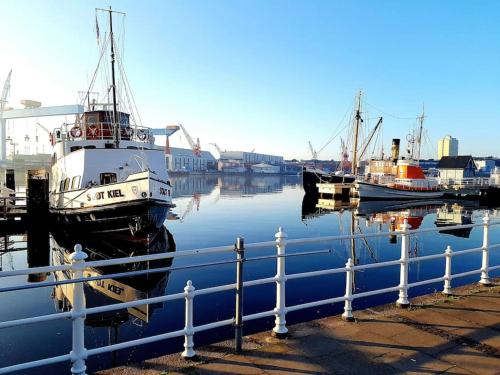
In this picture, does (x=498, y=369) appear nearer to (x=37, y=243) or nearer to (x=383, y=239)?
(x=383, y=239)

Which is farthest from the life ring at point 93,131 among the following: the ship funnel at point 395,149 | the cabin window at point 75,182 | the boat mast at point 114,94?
the ship funnel at point 395,149

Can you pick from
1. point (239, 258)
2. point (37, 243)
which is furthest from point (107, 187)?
point (239, 258)

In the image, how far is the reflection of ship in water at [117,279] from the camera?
10445 millimetres

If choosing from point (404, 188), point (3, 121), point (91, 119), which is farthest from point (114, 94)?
point (3, 121)

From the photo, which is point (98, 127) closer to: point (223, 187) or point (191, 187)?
point (191, 187)

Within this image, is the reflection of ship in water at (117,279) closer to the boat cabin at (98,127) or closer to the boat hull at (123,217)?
the boat hull at (123,217)

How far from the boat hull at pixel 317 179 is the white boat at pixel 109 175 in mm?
44847

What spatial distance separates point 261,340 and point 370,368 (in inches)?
58.6

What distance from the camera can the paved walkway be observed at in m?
4.42

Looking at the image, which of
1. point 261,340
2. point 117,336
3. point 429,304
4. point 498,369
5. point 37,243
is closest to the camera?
point 498,369

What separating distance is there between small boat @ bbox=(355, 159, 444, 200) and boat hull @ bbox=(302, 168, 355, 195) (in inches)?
355

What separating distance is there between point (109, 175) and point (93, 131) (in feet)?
15.1

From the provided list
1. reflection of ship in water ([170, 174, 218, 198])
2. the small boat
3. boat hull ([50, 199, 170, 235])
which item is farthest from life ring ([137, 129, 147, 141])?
reflection of ship in water ([170, 174, 218, 198])

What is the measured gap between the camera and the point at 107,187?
2080 centimetres
